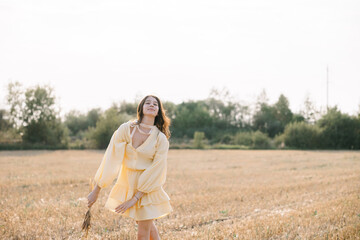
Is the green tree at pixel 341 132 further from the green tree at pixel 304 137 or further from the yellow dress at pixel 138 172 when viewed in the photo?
the yellow dress at pixel 138 172

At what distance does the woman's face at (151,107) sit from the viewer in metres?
3.97

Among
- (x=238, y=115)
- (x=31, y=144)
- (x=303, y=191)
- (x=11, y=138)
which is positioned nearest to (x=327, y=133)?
(x=238, y=115)

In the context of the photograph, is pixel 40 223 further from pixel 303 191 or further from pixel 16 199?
pixel 303 191

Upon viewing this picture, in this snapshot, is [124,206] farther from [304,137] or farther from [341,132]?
[341,132]

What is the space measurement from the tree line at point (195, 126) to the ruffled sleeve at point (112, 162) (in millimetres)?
42241

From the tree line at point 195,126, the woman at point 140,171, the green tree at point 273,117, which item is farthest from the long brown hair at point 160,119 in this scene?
the green tree at point 273,117

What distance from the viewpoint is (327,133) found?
4938 cm

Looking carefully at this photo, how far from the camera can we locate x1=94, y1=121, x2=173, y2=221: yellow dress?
3732 mm

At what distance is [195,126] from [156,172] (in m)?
60.8

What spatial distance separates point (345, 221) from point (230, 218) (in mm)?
2532

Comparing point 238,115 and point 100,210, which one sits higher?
point 238,115

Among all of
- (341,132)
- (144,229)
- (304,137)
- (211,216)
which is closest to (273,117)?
(304,137)

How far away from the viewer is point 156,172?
150 inches

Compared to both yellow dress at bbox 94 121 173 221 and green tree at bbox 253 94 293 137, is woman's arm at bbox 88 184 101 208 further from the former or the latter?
green tree at bbox 253 94 293 137
